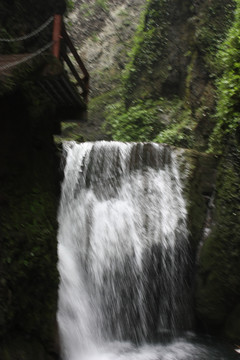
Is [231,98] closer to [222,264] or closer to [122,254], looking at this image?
[222,264]

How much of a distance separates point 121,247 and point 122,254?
17 centimetres

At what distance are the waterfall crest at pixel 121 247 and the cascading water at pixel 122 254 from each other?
2 centimetres

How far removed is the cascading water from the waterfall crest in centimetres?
2

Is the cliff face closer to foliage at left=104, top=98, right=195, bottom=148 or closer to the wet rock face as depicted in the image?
foliage at left=104, top=98, right=195, bottom=148

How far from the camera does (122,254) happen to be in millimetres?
7504

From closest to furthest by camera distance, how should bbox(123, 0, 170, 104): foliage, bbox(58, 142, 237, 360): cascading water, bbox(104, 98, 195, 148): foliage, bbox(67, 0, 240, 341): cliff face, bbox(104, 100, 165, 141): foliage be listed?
bbox(58, 142, 237, 360): cascading water → bbox(67, 0, 240, 341): cliff face → bbox(104, 98, 195, 148): foliage → bbox(104, 100, 165, 141): foliage → bbox(123, 0, 170, 104): foliage

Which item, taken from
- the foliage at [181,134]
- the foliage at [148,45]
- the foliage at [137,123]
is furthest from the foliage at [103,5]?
the foliage at [181,134]

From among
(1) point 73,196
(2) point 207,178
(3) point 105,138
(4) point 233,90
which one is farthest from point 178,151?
(3) point 105,138

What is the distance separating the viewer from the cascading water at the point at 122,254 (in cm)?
644

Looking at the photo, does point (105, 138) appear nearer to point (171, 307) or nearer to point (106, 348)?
point (171, 307)

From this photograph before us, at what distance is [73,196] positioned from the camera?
8.53 m


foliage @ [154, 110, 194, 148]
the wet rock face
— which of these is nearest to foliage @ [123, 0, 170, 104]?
the wet rock face

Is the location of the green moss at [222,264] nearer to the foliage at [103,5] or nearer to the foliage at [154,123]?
the foliage at [154,123]

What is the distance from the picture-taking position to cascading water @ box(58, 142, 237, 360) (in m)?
6.44
